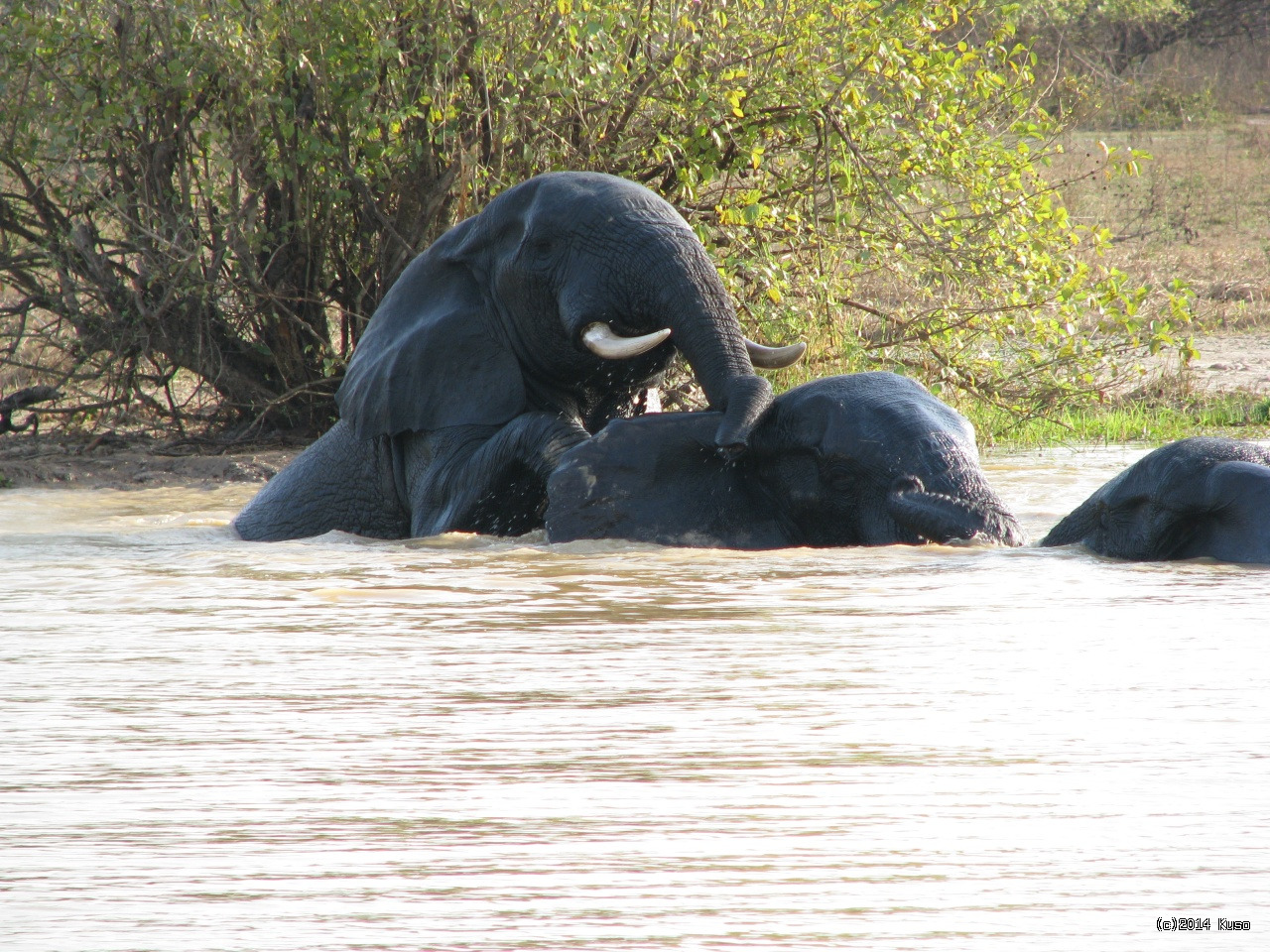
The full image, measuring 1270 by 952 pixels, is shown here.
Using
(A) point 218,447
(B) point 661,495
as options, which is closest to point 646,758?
(B) point 661,495

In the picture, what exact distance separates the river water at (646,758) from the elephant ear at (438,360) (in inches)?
41.2

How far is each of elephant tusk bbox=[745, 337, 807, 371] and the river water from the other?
→ 100cm

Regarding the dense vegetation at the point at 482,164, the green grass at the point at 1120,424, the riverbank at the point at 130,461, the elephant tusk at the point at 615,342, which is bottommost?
the green grass at the point at 1120,424

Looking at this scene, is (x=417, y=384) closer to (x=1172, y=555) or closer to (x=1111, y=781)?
(x=1172, y=555)

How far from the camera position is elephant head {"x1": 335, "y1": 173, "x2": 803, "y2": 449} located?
521 centimetres

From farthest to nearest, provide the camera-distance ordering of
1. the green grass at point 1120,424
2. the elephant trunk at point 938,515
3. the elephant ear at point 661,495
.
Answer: the green grass at point 1120,424 < the elephant ear at point 661,495 < the elephant trunk at point 938,515

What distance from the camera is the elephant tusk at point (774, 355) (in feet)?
18.2

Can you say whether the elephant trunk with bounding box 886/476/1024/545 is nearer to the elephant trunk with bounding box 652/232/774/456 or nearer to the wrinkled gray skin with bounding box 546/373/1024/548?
the wrinkled gray skin with bounding box 546/373/1024/548

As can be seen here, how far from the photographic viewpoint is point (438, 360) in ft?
18.8

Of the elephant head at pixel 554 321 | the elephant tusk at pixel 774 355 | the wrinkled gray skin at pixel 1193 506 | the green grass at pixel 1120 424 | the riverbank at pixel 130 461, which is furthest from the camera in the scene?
the green grass at pixel 1120 424

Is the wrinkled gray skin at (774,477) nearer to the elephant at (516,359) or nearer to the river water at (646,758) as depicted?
the elephant at (516,359)

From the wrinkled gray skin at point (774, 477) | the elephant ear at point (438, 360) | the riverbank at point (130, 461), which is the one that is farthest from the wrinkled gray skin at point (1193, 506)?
the riverbank at point (130, 461)

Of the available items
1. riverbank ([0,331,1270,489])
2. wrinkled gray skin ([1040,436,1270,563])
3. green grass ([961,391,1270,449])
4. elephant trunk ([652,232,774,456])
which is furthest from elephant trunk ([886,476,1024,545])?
green grass ([961,391,1270,449])

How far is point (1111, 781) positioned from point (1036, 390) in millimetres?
Result: 6213
